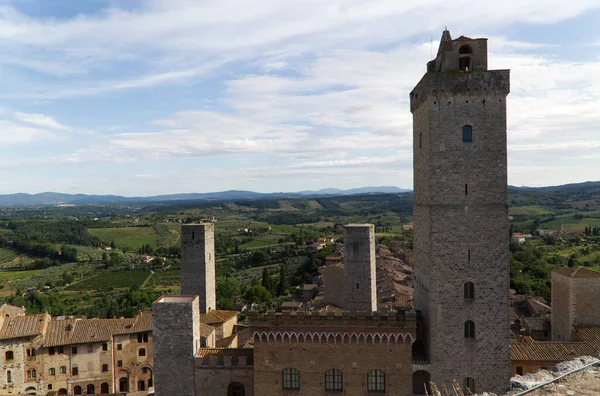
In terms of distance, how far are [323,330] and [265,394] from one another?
15.2 feet

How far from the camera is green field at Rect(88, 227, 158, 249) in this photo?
538 feet

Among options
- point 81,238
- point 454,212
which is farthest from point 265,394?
point 81,238

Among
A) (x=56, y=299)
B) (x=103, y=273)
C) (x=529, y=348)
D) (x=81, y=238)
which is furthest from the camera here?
(x=81, y=238)

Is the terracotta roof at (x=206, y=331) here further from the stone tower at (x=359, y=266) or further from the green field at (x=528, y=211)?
the green field at (x=528, y=211)

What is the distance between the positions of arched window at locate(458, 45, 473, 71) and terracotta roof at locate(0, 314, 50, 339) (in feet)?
127

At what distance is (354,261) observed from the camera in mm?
28750

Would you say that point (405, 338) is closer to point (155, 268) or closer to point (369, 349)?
point (369, 349)

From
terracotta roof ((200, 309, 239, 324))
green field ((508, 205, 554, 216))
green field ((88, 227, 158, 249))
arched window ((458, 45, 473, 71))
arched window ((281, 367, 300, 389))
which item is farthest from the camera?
green field ((508, 205, 554, 216))

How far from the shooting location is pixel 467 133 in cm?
2295

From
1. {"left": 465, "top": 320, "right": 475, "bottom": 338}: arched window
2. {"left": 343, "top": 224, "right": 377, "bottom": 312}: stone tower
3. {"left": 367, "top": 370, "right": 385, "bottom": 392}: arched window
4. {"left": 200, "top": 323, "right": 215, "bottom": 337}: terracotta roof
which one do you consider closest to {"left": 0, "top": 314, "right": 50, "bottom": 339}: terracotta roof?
{"left": 200, "top": 323, "right": 215, "bottom": 337}: terracotta roof

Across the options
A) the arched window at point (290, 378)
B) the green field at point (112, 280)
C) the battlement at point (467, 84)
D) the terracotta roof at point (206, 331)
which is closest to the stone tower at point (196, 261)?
the terracotta roof at point (206, 331)

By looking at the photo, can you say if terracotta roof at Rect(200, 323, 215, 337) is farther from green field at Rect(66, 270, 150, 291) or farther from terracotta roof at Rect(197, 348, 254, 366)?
green field at Rect(66, 270, 150, 291)

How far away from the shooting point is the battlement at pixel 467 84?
22625 mm

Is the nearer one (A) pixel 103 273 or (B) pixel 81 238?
(A) pixel 103 273
